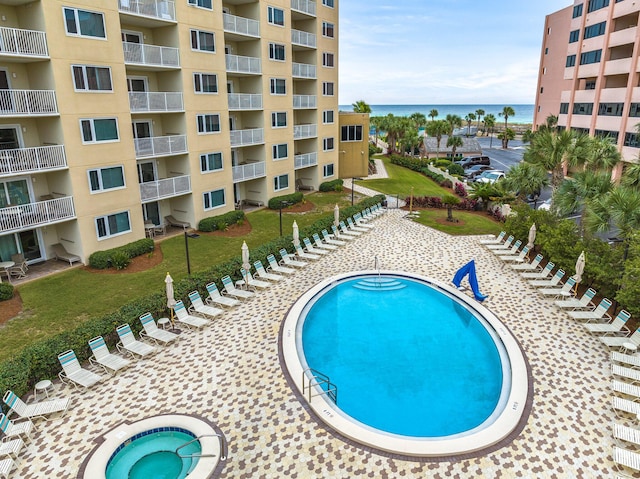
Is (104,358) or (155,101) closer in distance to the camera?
(104,358)

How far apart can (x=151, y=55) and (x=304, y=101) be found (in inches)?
598

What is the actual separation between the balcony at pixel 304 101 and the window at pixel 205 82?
9389 mm

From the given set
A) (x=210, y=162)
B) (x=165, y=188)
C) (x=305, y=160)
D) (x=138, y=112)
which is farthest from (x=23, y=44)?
(x=305, y=160)

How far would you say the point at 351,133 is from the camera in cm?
4244

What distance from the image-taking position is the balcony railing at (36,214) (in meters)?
18.2

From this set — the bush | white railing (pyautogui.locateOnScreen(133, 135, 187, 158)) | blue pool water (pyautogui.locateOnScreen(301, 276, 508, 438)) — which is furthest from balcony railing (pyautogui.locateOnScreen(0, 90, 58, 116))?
the bush

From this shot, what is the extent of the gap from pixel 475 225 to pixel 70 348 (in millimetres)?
23977

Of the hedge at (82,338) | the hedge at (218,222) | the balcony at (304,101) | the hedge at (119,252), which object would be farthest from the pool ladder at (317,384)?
the balcony at (304,101)

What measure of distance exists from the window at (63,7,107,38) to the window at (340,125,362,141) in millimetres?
25605

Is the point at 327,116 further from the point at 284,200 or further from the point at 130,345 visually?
the point at 130,345

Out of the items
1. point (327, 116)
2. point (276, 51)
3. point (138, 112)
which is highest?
point (276, 51)

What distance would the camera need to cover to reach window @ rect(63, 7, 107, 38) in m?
18.6

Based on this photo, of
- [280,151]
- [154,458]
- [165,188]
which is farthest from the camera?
[280,151]

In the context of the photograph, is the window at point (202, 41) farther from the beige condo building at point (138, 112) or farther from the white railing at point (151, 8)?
the white railing at point (151, 8)
